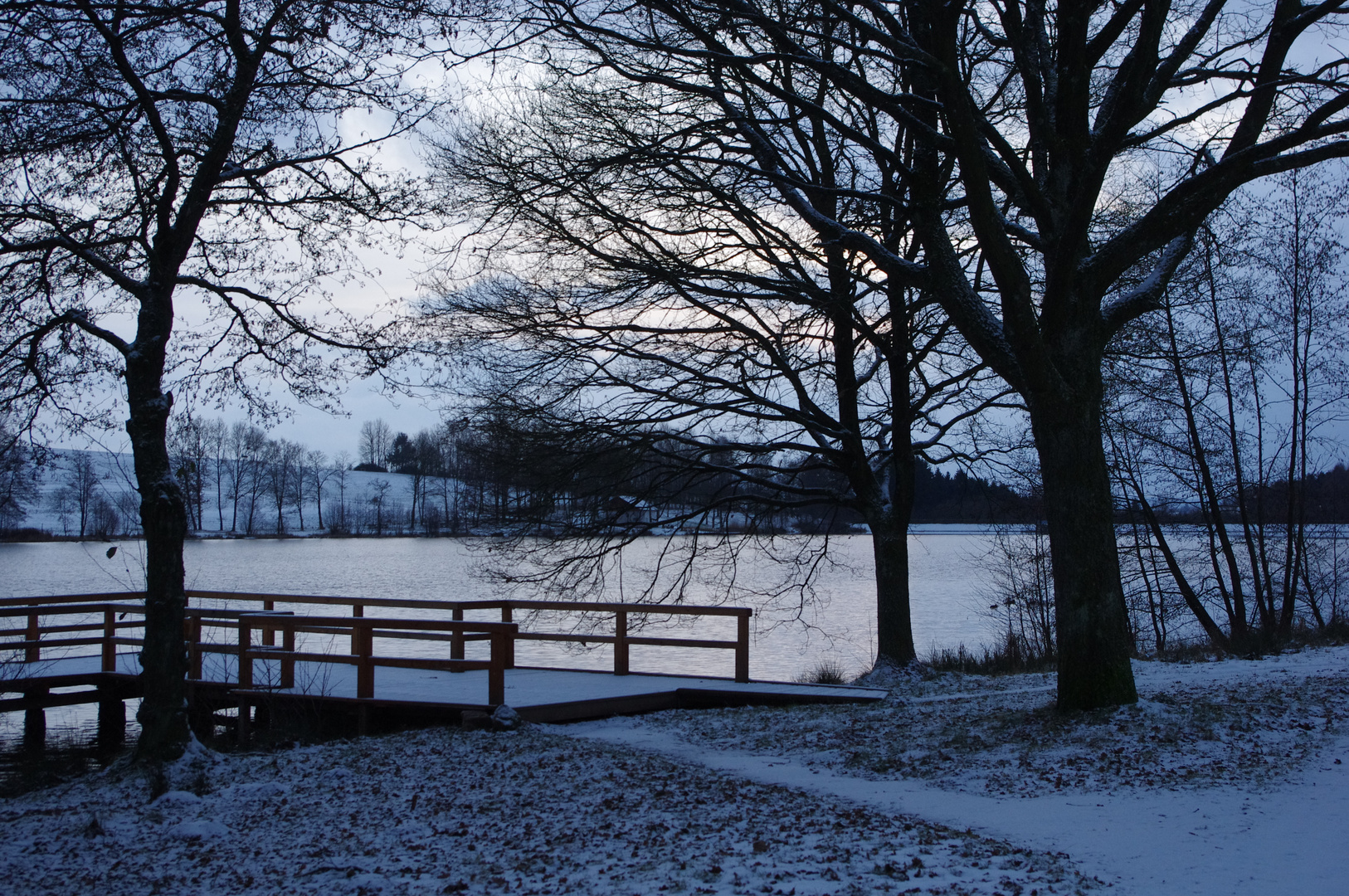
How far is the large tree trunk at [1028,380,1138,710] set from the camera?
25.3 feet

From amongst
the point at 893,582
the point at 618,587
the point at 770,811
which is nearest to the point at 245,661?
the point at 770,811

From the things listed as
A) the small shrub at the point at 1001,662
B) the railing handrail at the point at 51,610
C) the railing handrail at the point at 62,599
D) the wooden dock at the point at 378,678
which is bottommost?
the small shrub at the point at 1001,662

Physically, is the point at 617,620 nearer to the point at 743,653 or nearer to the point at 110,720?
the point at 743,653

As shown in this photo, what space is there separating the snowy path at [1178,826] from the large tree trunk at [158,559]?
5075 millimetres

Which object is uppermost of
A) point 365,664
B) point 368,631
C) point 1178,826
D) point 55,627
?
point 368,631

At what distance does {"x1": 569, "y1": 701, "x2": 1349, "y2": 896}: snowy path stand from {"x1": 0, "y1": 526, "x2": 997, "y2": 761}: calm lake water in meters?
8.11

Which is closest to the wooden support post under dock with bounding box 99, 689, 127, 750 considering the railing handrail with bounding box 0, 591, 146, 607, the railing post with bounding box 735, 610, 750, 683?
the railing handrail with bounding box 0, 591, 146, 607

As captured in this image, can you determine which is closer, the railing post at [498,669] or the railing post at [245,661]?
the railing post at [498,669]

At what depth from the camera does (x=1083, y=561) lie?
7805mm

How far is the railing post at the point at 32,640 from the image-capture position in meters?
13.5

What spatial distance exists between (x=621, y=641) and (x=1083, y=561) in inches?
252

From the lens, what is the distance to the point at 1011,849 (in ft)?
16.2

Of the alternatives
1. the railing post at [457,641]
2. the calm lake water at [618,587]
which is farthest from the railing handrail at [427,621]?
the calm lake water at [618,587]

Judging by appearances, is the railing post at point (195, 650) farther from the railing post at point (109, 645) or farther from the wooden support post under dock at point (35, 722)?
the wooden support post under dock at point (35, 722)
